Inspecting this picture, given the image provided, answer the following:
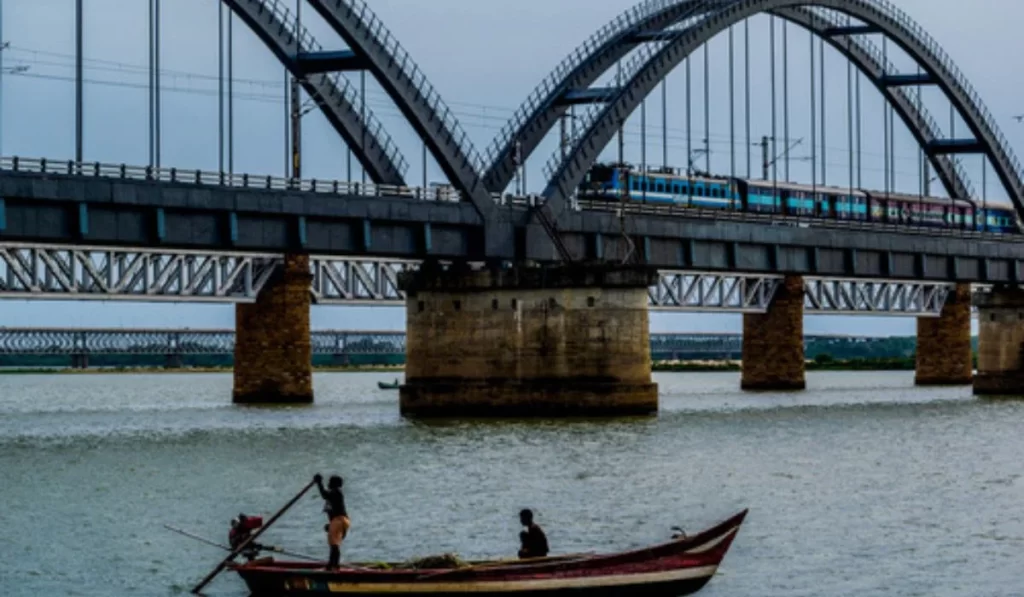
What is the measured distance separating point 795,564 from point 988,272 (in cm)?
8863

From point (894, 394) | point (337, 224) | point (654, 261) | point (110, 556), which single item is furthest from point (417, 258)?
point (894, 394)

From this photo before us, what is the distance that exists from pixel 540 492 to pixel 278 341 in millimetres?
51998

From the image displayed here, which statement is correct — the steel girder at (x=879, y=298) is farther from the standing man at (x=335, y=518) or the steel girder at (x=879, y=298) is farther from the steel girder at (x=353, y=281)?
the standing man at (x=335, y=518)

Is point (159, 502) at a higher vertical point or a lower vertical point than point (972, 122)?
lower

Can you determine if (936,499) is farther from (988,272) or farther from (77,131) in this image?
(988,272)

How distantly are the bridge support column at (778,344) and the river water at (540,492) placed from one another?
117 feet

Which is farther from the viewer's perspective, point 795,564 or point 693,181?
point 693,181

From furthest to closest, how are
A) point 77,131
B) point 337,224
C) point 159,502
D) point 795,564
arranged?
point 337,224
point 77,131
point 159,502
point 795,564

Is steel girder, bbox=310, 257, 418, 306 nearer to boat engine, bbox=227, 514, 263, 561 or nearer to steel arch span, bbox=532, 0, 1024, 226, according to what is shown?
steel arch span, bbox=532, 0, 1024, 226

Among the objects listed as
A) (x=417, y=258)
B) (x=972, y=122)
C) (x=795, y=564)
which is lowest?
(x=795, y=564)

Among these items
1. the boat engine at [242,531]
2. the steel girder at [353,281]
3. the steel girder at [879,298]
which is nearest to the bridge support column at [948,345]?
the steel girder at [879,298]

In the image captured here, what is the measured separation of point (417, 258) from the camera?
3504 inches

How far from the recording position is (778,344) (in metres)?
137

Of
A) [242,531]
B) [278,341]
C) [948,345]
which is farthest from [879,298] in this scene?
[242,531]
